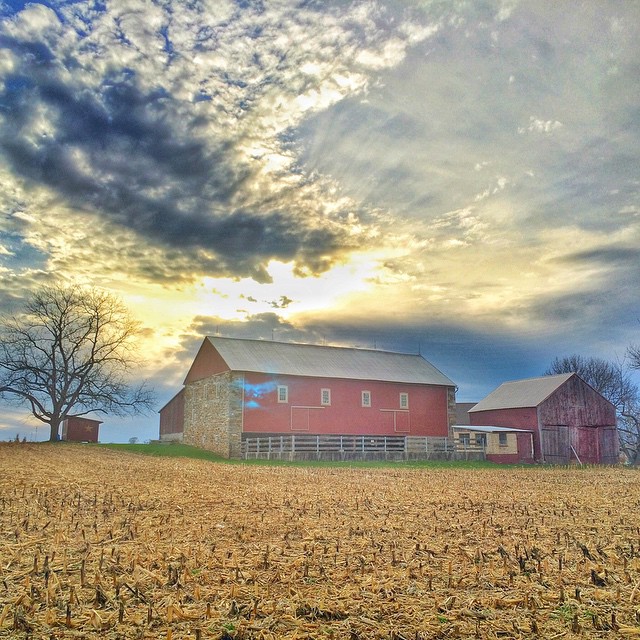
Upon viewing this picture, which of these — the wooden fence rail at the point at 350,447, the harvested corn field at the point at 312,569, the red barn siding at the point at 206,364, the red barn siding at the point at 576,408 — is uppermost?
the red barn siding at the point at 206,364

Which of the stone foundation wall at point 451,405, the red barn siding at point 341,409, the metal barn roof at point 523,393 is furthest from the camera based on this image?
the stone foundation wall at point 451,405

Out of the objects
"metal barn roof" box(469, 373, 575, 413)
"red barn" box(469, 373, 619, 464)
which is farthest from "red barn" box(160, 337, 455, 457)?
"red barn" box(469, 373, 619, 464)

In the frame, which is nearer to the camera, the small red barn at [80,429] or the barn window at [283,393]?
the barn window at [283,393]

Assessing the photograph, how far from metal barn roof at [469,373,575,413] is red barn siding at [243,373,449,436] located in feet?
13.0

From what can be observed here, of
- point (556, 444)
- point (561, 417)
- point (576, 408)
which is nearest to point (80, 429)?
point (556, 444)

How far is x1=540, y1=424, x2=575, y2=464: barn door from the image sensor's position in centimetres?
4300

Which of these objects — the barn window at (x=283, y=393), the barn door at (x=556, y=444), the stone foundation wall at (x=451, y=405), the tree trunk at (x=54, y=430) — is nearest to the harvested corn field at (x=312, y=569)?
the barn window at (x=283, y=393)

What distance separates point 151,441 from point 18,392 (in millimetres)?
12458

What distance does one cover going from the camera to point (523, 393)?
4656 cm

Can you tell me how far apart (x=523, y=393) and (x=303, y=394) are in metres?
17.7

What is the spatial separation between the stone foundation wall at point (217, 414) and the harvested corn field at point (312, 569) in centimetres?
2675

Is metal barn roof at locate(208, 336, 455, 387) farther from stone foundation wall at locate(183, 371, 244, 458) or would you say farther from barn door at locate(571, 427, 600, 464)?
barn door at locate(571, 427, 600, 464)

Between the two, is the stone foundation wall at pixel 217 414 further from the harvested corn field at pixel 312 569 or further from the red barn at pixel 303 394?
the harvested corn field at pixel 312 569

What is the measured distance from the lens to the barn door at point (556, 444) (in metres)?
43.0
